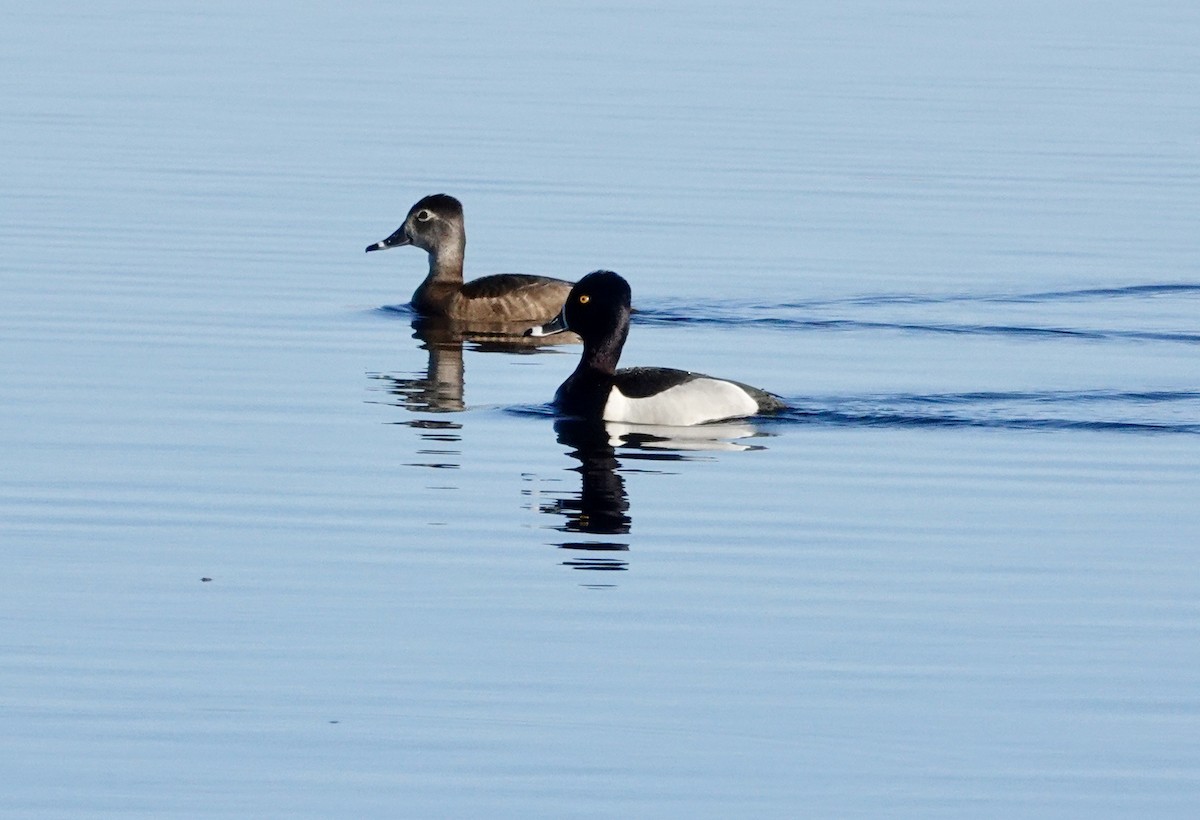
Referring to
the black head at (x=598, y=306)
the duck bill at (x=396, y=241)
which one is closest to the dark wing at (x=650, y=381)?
the black head at (x=598, y=306)

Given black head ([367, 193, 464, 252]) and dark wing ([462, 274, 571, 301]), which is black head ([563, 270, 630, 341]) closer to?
dark wing ([462, 274, 571, 301])

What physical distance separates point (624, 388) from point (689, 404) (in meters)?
0.48

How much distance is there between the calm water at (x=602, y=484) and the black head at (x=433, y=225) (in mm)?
733

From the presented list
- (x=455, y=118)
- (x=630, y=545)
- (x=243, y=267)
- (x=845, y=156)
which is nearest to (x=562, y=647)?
(x=630, y=545)

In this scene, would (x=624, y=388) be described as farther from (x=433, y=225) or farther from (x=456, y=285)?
(x=433, y=225)

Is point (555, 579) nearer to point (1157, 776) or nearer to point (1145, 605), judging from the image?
point (1145, 605)

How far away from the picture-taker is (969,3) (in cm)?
5653

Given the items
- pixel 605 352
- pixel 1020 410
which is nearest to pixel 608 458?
pixel 605 352

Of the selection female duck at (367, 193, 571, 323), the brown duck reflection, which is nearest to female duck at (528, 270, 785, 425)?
the brown duck reflection

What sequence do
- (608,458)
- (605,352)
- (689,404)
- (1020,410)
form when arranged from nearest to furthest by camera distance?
1. (608,458)
2. (689,404)
3. (1020,410)
4. (605,352)

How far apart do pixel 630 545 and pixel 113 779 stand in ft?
13.8

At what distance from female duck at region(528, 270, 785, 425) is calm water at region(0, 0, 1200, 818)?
1.02 ft

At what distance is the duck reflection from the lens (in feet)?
38.2

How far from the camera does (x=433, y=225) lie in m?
21.8
